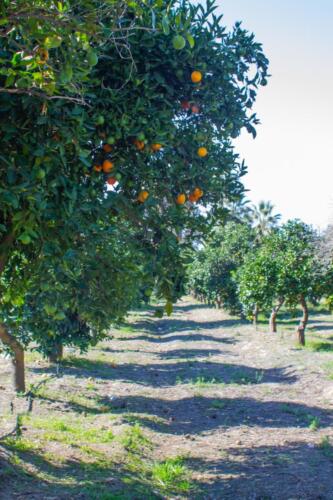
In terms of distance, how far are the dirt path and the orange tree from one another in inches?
149

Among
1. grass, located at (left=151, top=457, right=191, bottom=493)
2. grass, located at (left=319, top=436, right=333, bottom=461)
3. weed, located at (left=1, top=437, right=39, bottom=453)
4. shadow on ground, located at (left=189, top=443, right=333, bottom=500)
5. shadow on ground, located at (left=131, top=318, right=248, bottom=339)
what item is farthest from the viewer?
shadow on ground, located at (left=131, top=318, right=248, bottom=339)

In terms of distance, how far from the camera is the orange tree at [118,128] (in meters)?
3.59

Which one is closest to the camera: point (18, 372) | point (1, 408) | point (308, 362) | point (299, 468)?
point (299, 468)

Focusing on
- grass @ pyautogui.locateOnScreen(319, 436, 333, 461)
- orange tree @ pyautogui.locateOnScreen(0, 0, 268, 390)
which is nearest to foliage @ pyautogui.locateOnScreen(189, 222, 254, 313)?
grass @ pyautogui.locateOnScreen(319, 436, 333, 461)

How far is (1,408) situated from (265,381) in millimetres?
7990

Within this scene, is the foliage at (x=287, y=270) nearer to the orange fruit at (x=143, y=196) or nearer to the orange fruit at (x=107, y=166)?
the orange fruit at (x=143, y=196)

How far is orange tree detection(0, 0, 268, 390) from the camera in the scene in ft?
11.8

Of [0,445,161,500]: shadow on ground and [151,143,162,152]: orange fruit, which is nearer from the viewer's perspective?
[151,143,162,152]: orange fruit

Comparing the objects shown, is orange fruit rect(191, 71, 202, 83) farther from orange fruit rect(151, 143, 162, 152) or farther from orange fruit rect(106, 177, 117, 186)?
orange fruit rect(106, 177, 117, 186)

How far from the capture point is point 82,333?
15.0 meters

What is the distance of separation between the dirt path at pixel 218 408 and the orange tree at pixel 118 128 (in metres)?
3.78

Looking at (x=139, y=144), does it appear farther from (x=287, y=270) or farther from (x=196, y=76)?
(x=287, y=270)

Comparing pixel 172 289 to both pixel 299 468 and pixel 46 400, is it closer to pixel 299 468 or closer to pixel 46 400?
pixel 299 468

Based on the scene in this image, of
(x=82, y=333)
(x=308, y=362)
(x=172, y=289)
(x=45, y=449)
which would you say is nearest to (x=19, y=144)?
(x=172, y=289)
